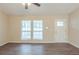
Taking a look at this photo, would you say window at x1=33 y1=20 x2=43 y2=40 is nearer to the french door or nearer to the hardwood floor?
the french door

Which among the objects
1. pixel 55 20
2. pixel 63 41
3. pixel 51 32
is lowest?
pixel 63 41

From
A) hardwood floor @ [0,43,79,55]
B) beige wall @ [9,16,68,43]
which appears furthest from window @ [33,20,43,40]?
hardwood floor @ [0,43,79,55]

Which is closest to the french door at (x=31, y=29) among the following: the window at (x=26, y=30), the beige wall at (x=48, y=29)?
the window at (x=26, y=30)

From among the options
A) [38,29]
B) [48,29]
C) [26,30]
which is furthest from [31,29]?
[48,29]

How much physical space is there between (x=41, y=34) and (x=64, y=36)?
1.46 metres

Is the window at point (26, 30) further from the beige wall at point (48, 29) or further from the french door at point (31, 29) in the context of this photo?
the beige wall at point (48, 29)

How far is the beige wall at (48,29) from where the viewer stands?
29.6 feet

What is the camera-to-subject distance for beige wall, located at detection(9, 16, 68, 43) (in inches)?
355

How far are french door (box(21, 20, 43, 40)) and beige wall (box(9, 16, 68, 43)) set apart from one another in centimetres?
23

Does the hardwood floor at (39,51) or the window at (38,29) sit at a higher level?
the window at (38,29)

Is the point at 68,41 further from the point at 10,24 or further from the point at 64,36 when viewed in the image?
the point at 10,24
